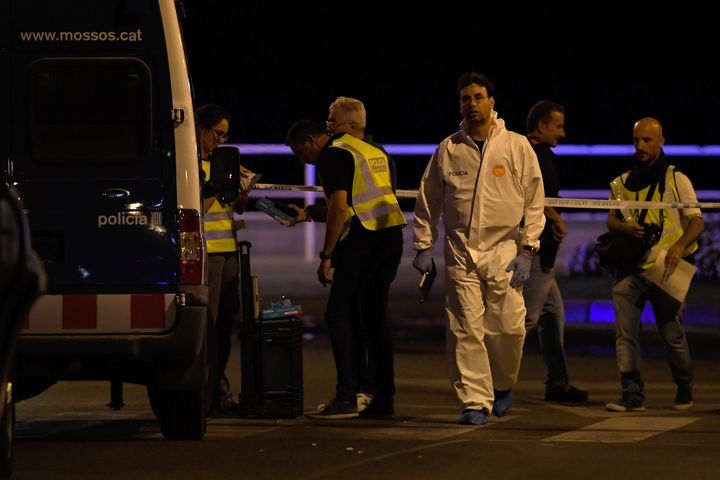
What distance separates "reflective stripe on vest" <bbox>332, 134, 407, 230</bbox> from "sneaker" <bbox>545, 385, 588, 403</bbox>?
157cm

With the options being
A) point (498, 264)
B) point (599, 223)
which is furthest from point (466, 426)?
point (599, 223)

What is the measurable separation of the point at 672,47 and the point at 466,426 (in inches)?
1413

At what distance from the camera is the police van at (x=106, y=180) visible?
9.09m

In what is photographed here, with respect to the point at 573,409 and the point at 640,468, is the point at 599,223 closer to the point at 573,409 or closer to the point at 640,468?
the point at 573,409

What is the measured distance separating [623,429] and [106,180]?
3.13 metres

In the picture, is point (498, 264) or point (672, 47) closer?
point (498, 264)

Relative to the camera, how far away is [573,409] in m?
11.4

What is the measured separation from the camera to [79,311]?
9078mm

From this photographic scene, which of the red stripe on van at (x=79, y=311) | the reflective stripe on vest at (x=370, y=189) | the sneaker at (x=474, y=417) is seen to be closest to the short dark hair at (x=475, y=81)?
the reflective stripe on vest at (x=370, y=189)

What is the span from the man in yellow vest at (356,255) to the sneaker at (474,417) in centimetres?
71

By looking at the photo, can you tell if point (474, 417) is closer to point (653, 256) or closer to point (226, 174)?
point (653, 256)

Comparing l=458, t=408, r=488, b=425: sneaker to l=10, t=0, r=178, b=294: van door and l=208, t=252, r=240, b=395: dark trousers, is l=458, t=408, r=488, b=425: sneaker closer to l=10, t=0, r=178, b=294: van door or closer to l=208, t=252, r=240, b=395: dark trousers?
l=208, t=252, r=240, b=395: dark trousers

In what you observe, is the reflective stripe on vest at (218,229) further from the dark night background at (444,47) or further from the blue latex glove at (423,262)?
the dark night background at (444,47)

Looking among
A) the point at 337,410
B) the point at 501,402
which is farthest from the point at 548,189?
the point at 337,410
